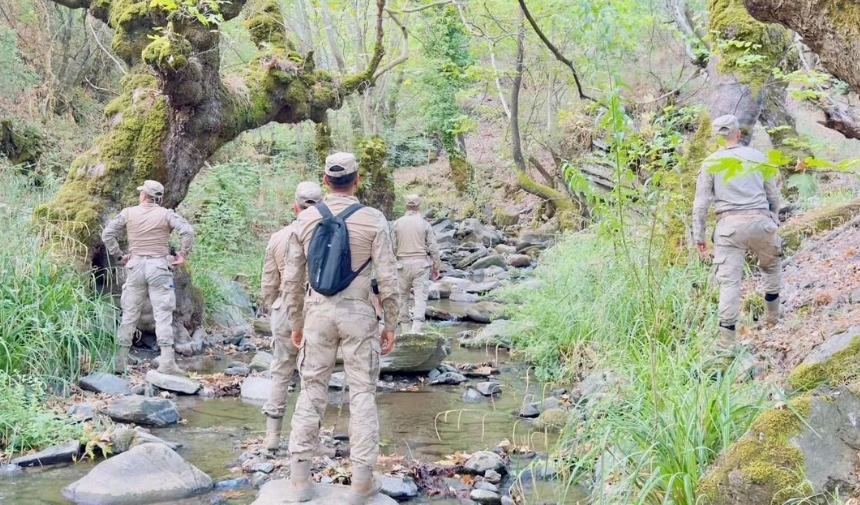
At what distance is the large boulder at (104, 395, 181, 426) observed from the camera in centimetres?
675

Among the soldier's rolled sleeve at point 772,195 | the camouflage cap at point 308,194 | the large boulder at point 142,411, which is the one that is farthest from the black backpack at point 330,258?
the soldier's rolled sleeve at point 772,195

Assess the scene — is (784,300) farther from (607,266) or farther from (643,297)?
(643,297)

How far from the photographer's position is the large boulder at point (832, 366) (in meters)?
4.07

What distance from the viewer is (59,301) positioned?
7898mm

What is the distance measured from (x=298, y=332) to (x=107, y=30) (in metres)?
15.1

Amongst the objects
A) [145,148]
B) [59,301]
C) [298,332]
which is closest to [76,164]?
[145,148]

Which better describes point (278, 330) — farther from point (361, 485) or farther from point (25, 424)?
point (25, 424)

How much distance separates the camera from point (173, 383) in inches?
316

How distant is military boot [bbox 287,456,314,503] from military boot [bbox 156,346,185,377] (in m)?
4.31

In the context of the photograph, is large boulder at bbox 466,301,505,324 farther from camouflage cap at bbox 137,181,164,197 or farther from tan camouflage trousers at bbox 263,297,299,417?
tan camouflage trousers at bbox 263,297,299,417

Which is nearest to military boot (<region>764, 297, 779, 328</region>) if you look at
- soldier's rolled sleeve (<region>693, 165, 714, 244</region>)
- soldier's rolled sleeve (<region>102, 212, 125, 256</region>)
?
soldier's rolled sleeve (<region>693, 165, 714, 244</region>)

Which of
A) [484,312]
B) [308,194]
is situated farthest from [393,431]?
[484,312]

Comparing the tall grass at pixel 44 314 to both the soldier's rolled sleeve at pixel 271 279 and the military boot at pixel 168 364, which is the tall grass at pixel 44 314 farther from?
the soldier's rolled sleeve at pixel 271 279

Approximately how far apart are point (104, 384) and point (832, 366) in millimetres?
6420
